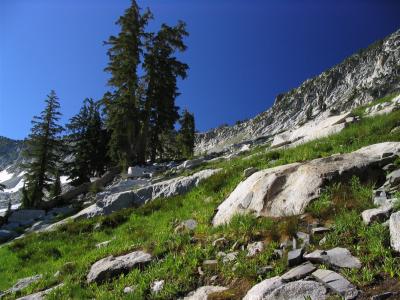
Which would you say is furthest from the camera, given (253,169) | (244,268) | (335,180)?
(253,169)

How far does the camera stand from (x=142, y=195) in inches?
655

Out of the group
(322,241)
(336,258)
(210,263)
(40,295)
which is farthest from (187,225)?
(336,258)

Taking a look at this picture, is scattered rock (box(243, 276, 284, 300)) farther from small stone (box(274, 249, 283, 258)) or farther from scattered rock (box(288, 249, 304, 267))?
small stone (box(274, 249, 283, 258))

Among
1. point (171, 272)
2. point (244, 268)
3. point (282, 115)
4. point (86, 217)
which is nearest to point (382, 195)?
point (244, 268)

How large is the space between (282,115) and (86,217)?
151891 mm

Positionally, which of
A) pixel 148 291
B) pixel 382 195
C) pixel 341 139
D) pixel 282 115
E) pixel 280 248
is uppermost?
pixel 282 115

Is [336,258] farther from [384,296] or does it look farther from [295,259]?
→ [384,296]

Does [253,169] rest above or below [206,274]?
above

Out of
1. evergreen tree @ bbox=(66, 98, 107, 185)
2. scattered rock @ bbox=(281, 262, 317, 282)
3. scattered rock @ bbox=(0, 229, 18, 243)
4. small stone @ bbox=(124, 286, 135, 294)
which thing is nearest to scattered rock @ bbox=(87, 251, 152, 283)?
small stone @ bbox=(124, 286, 135, 294)

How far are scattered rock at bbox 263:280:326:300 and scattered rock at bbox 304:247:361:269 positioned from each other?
0.60 metres

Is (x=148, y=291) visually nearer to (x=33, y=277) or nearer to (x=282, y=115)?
(x=33, y=277)

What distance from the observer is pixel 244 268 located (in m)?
6.63

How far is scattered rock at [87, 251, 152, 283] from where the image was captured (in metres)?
8.11

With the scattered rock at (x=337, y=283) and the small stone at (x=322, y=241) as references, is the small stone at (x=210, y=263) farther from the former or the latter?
the scattered rock at (x=337, y=283)
